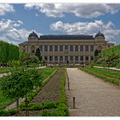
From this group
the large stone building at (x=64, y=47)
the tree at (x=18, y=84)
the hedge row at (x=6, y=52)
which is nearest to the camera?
the tree at (x=18, y=84)

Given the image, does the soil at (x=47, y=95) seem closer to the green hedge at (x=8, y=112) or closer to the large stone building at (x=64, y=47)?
the green hedge at (x=8, y=112)

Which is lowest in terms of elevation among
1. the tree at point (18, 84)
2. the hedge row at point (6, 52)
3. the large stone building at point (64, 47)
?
the tree at point (18, 84)

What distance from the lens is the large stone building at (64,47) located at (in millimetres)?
80750

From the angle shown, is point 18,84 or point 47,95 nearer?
point 18,84

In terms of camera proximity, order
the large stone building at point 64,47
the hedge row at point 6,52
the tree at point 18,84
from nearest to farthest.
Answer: the tree at point 18,84, the hedge row at point 6,52, the large stone building at point 64,47

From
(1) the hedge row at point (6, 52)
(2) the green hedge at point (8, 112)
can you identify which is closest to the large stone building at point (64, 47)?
(1) the hedge row at point (6, 52)

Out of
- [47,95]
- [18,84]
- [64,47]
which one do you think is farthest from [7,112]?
[64,47]

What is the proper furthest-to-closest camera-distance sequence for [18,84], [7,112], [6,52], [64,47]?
[64,47]
[6,52]
[7,112]
[18,84]

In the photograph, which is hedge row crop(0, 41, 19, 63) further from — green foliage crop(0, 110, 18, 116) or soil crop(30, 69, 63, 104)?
green foliage crop(0, 110, 18, 116)

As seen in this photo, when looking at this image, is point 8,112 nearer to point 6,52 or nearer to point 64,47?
point 6,52

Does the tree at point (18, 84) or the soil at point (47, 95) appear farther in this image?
the soil at point (47, 95)

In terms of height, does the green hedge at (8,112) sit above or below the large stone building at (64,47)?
below

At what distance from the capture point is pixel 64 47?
81.5m

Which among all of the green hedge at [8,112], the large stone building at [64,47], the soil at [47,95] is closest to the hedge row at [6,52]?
the soil at [47,95]
